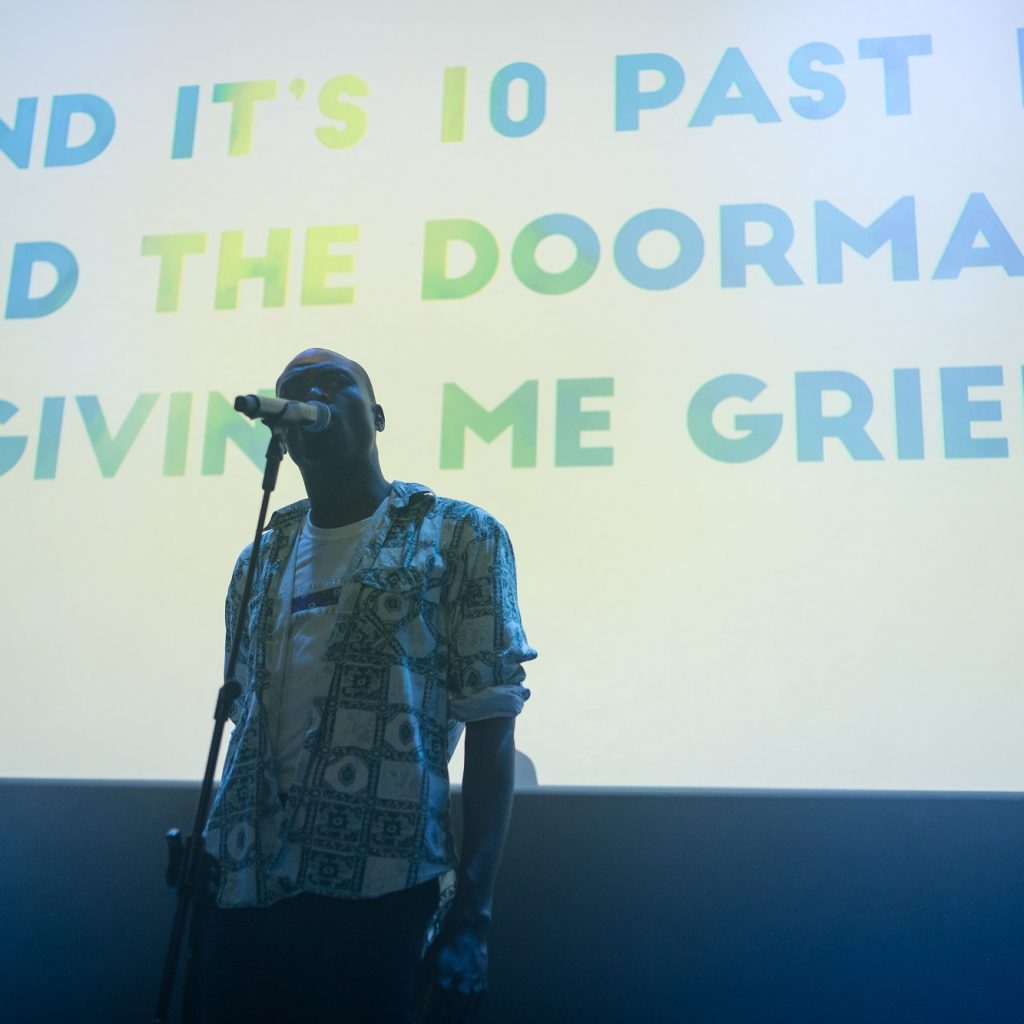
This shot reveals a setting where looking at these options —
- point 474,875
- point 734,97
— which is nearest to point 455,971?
point 474,875

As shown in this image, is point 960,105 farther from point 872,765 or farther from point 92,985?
point 92,985

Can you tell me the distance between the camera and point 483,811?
4.57 ft

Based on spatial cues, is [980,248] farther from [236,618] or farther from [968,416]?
[236,618]

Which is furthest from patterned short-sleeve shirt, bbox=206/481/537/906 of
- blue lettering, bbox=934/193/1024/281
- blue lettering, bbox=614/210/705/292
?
blue lettering, bbox=934/193/1024/281

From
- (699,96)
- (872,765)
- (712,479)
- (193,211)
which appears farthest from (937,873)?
(193,211)

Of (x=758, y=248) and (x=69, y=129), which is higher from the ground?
(x=69, y=129)

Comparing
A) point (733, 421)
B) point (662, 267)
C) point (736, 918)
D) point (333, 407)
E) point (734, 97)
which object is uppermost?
point (734, 97)

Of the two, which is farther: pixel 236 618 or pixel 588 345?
pixel 588 345

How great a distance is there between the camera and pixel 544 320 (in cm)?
254

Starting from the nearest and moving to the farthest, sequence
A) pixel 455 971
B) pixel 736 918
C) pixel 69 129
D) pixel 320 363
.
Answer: pixel 455 971
pixel 320 363
pixel 736 918
pixel 69 129

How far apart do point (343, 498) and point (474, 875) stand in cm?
51

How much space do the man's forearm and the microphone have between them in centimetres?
41

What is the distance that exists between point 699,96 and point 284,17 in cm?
99

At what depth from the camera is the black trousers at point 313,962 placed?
1307 millimetres
